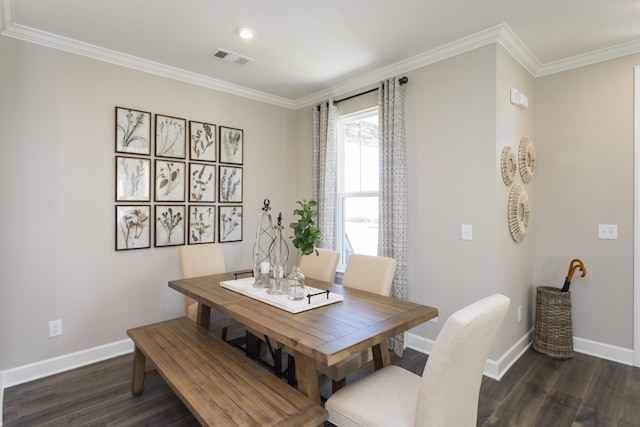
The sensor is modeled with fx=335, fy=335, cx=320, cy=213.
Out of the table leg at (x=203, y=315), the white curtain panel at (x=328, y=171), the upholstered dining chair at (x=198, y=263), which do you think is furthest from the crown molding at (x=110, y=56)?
the table leg at (x=203, y=315)

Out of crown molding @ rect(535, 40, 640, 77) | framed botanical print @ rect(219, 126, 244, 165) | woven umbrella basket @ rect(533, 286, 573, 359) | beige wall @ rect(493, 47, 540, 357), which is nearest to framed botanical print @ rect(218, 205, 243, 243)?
framed botanical print @ rect(219, 126, 244, 165)

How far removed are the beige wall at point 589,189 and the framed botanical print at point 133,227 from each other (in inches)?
147

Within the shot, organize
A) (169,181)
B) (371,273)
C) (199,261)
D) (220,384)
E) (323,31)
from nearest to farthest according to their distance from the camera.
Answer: (220,384) → (371,273) → (323,31) → (199,261) → (169,181)

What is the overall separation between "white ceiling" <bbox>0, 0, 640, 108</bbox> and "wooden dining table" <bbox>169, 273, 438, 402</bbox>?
75.7 inches

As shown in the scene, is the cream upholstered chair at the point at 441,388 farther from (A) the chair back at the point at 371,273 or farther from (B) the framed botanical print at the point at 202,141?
(B) the framed botanical print at the point at 202,141

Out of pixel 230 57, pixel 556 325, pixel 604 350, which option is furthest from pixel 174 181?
pixel 604 350

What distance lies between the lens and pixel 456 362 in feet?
4.02

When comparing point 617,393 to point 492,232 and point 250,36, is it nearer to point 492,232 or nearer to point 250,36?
point 492,232

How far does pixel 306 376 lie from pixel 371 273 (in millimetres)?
971

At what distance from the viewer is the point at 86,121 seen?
278 cm

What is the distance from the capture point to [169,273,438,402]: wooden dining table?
4.70 ft

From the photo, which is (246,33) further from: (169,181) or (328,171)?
(328,171)

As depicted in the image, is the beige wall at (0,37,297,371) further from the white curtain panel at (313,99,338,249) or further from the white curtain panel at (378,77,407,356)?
the white curtain panel at (378,77,407,356)

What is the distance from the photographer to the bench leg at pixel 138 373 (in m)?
2.29
